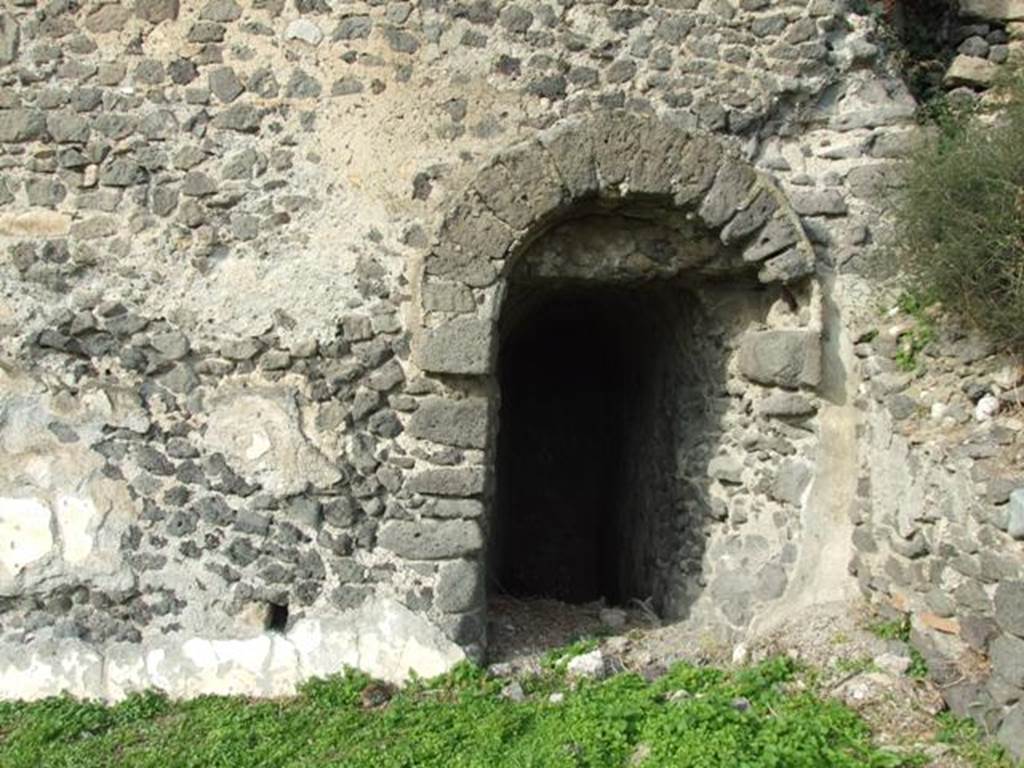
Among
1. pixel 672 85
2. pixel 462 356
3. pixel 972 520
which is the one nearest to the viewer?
pixel 972 520

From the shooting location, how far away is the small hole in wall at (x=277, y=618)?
4152mm

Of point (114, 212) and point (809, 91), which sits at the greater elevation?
point (809, 91)

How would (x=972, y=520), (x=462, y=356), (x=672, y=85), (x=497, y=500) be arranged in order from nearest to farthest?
(x=972, y=520) → (x=462, y=356) → (x=672, y=85) → (x=497, y=500)

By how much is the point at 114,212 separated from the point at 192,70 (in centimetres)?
74

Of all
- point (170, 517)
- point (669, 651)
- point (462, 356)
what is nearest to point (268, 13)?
point (462, 356)

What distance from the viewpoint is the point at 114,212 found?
4203 millimetres

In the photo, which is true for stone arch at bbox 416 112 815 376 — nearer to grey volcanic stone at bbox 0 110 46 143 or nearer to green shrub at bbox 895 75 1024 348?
green shrub at bbox 895 75 1024 348

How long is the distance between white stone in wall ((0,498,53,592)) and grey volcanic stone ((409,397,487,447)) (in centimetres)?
170

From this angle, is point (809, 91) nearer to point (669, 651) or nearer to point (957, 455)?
point (957, 455)

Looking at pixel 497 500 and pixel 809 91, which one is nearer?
pixel 809 91

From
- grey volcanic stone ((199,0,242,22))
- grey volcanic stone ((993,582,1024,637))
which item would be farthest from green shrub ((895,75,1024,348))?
grey volcanic stone ((199,0,242,22))

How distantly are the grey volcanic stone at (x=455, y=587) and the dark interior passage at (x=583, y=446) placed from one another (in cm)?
170

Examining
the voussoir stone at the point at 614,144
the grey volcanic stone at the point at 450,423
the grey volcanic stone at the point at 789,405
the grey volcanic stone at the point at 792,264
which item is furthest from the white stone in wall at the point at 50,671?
the grey volcanic stone at the point at 792,264

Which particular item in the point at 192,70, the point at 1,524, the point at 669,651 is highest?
the point at 192,70
